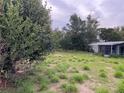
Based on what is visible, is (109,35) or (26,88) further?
(109,35)

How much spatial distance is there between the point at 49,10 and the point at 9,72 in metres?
2.98

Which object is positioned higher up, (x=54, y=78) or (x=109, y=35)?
(x=109, y=35)

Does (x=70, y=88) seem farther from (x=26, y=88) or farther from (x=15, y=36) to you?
(x=15, y=36)

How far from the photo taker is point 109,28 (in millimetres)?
54812

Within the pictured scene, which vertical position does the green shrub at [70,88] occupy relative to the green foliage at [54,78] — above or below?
below

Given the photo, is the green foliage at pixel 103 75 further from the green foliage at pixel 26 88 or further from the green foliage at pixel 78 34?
the green foliage at pixel 78 34

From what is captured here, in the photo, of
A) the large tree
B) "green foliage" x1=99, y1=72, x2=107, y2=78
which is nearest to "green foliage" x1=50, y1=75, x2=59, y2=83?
the large tree

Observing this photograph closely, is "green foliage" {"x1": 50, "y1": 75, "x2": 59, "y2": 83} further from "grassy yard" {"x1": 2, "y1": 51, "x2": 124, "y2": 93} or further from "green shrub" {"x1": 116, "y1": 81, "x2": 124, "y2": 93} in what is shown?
"green shrub" {"x1": 116, "y1": 81, "x2": 124, "y2": 93}

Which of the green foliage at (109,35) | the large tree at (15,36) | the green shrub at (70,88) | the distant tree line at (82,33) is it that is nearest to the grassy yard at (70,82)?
the green shrub at (70,88)

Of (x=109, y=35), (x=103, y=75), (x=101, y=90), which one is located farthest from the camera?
(x=109, y=35)

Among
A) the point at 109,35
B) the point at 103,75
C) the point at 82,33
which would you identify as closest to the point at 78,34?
the point at 82,33

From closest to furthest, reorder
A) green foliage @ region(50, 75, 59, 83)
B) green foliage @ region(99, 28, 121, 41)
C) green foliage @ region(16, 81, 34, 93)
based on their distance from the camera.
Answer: green foliage @ region(16, 81, 34, 93)
green foliage @ region(50, 75, 59, 83)
green foliage @ region(99, 28, 121, 41)

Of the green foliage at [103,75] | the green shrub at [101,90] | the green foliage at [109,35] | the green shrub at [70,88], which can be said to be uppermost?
the green foliage at [109,35]

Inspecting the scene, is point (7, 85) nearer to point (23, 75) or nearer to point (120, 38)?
point (23, 75)
